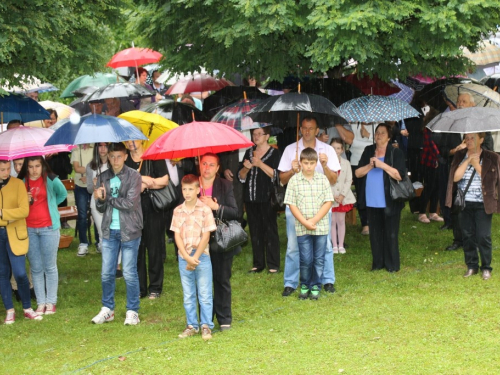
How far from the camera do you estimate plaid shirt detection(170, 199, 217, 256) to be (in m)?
7.91

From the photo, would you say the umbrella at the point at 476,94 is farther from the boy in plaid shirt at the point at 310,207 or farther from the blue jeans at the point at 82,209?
the blue jeans at the point at 82,209

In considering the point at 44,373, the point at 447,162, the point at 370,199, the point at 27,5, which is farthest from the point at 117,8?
the point at 447,162

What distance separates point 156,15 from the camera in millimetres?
11844

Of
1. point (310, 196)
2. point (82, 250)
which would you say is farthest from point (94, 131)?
point (82, 250)

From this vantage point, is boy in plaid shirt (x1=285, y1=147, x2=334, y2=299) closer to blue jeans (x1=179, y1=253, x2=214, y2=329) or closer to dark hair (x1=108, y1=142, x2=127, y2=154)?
blue jeans (x1=179, y1=253, x2=214, y2=329)

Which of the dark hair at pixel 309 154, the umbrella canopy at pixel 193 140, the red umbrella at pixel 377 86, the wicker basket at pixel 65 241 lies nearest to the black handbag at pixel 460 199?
the dark hair at pixel 309 154

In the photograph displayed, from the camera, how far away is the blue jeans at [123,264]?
8703 mm

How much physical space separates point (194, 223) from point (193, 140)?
83cm

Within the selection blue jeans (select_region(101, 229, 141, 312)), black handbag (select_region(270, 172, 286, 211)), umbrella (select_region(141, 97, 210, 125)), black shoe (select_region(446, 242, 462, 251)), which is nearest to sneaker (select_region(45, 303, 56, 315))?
blue jeans (select_region(101, 229, 141, 312))

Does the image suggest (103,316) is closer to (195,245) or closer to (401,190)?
(195,245)

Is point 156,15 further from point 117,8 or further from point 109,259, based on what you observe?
point 109,259

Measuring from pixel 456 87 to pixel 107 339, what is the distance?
6742mm

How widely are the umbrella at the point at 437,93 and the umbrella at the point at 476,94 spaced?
0.39 metres

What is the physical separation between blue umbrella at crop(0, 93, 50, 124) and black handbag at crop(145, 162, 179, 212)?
2.53 metres
